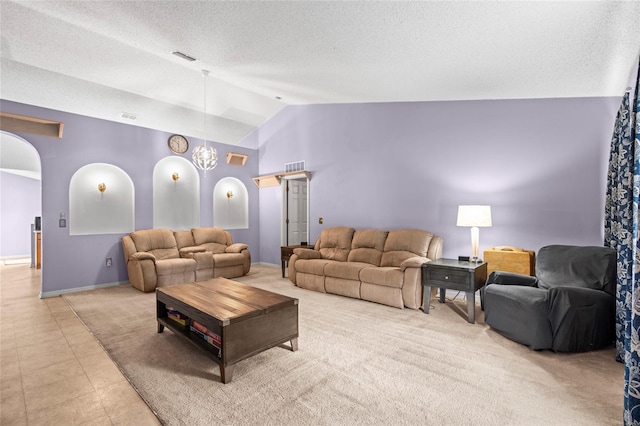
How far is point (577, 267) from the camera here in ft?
9.62

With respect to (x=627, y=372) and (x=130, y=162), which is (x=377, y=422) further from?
(x=130, y=162)

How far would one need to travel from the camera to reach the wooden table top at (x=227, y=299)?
2.37 metres

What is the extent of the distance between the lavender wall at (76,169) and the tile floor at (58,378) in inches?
43.1

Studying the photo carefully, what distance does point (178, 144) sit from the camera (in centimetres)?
606

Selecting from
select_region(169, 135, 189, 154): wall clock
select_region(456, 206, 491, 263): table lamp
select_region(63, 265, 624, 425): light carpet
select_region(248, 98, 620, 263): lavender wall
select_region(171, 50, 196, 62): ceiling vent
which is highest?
select_region(171, 50, 196, 62): ceiling vent

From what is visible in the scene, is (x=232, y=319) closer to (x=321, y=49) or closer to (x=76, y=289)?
(x=321, y=49)

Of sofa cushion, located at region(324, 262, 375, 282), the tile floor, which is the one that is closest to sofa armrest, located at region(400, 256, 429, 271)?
sofa cushion, located at region(324, 262, 375, 282)

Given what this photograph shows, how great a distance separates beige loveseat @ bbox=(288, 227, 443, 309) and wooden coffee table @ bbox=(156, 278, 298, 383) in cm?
167

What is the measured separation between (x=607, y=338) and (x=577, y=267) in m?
0.65

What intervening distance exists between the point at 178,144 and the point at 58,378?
469 cm

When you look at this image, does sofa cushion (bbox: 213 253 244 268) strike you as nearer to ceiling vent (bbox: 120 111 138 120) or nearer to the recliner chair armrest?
ceiling vent (bbox: 120 111 138 120)

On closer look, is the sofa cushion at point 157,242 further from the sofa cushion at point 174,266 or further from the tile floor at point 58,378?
the tile floor at point 58,378

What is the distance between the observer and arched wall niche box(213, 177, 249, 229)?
6.71 m

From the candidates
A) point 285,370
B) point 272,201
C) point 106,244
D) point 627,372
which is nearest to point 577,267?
point 627,372
